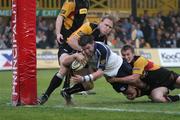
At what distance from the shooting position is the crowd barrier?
23.3 metres

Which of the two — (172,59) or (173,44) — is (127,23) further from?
(172,59)

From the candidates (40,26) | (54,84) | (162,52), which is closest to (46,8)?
(40,26)

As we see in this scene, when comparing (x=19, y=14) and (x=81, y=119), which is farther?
(x=19, y=14)

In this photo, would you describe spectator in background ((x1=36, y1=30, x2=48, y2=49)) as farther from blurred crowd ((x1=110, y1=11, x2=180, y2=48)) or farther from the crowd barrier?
blurred crowd ((x1=110, y1=11, x2=180, y2=48))

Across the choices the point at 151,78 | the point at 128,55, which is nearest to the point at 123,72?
the point at 128,55

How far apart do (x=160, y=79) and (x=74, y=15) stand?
75.1 inches

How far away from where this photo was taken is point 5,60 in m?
23.3

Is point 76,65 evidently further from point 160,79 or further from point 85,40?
point 160,79

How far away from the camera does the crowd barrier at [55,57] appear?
2331 cm

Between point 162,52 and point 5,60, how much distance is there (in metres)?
6.41

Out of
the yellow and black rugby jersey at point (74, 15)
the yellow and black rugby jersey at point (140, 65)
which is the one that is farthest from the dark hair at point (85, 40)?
the yellow and black rugby jersey at point (74, 15)

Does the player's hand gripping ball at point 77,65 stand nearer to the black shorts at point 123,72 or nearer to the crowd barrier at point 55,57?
the black shorts at point 123,72

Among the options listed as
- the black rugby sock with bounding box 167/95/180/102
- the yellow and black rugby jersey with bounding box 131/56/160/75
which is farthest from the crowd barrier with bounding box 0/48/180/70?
the black rugby sock with bounding box 167/95/180/102

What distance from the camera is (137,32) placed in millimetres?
29156
